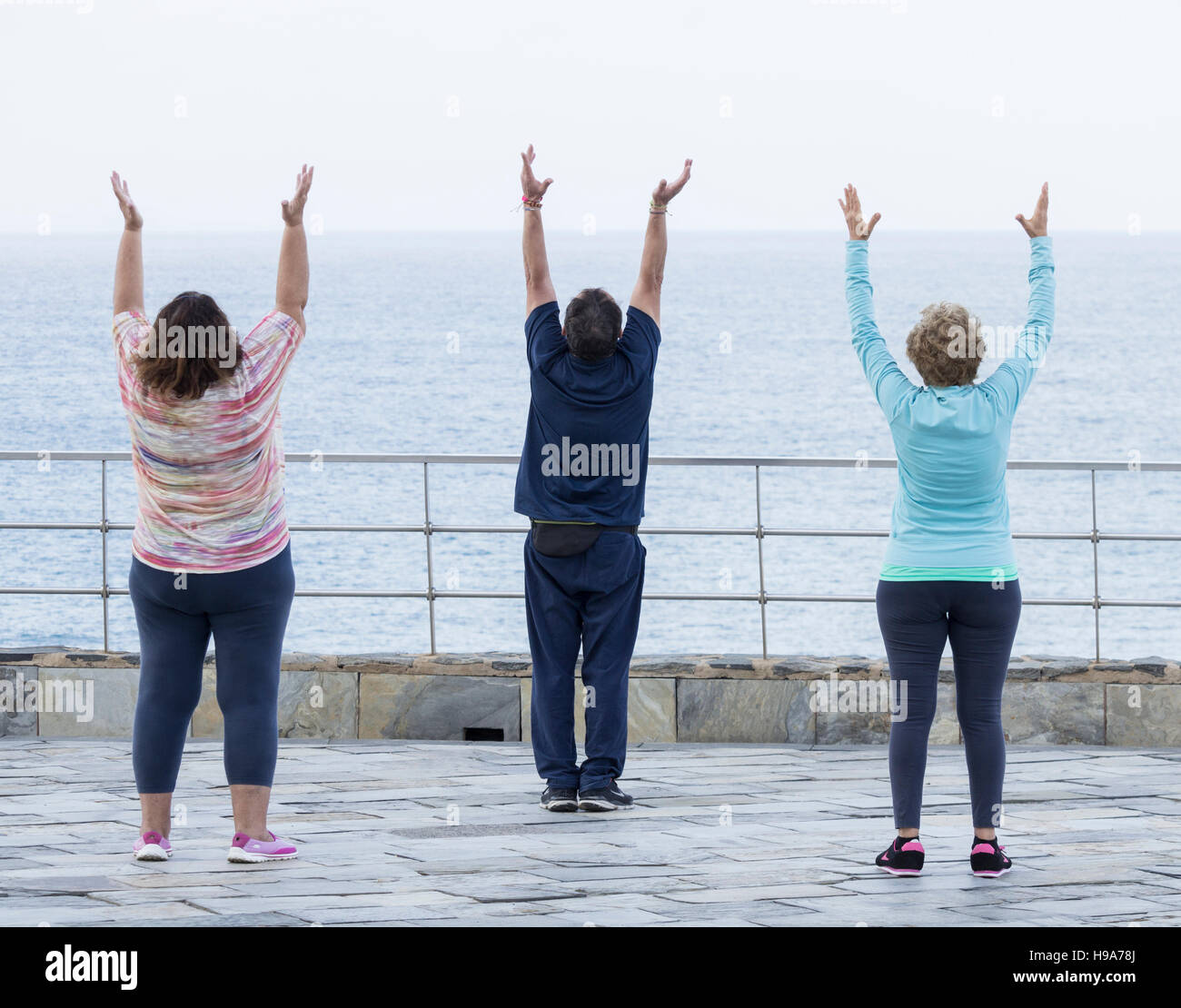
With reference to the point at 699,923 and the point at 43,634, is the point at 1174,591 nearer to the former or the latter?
the point at 43,634

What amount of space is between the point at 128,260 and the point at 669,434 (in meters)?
51.4

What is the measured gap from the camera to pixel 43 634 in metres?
36.8

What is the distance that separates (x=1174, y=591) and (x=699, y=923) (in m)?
39.6

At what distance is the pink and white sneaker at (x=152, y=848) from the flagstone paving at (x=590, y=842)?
0.13ft

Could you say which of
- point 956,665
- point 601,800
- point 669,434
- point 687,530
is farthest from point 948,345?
point 669,434

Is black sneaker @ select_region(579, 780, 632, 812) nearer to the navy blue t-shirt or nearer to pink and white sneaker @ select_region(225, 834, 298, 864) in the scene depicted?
the navy blue t-shirt

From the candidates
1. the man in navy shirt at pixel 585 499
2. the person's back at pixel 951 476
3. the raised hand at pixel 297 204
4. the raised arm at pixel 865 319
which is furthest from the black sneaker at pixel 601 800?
the raised hand at pixel 297 204

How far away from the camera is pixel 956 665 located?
4.99 m

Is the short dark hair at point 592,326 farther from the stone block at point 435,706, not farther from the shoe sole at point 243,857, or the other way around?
the stone block at point 435,706

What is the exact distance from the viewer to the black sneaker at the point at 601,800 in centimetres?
592

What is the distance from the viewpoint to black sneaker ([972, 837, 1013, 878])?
488 centimetres

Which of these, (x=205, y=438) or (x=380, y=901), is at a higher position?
(x=205, y=438)
